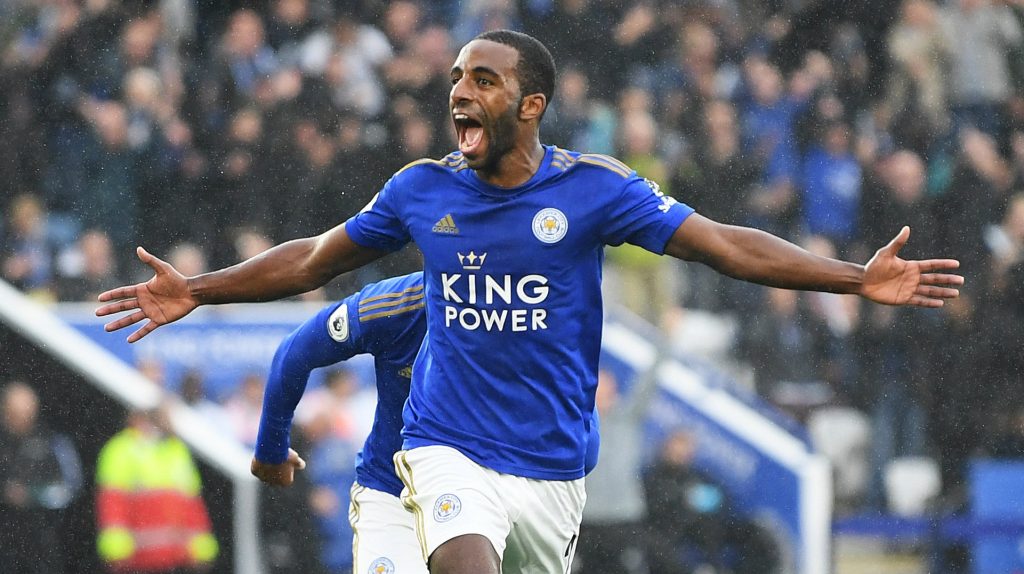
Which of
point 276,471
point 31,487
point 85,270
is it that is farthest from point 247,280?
point 85,270

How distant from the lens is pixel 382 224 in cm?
536

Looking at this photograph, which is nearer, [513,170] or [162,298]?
[513,170]

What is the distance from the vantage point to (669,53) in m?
13.1

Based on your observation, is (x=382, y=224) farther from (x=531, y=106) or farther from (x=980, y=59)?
(x=980, y=59)

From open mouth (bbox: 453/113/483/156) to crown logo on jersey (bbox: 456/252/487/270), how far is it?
294 millimetres

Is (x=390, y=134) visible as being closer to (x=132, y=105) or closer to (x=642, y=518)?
(x=132, y=105)

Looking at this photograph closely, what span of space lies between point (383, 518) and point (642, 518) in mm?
5226

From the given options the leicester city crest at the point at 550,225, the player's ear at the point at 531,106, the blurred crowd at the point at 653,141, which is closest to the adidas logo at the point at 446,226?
the leicester city crest at the point at 550,225

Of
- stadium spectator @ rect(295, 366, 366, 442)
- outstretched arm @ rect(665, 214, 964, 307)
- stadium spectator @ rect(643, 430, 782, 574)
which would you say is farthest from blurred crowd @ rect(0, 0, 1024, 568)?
outstretched arm @ rect(665, 214, 964, 307)

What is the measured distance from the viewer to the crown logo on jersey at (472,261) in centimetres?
513

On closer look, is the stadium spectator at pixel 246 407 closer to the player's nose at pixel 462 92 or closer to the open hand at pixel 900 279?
the player's nose at pixel 462 92

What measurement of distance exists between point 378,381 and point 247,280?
744 millimetres

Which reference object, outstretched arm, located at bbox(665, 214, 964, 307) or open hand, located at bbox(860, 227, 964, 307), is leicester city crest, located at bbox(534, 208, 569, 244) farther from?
open hand, located at bbox(860, 227, 964, 307)

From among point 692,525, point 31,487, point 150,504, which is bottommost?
point 692,525
